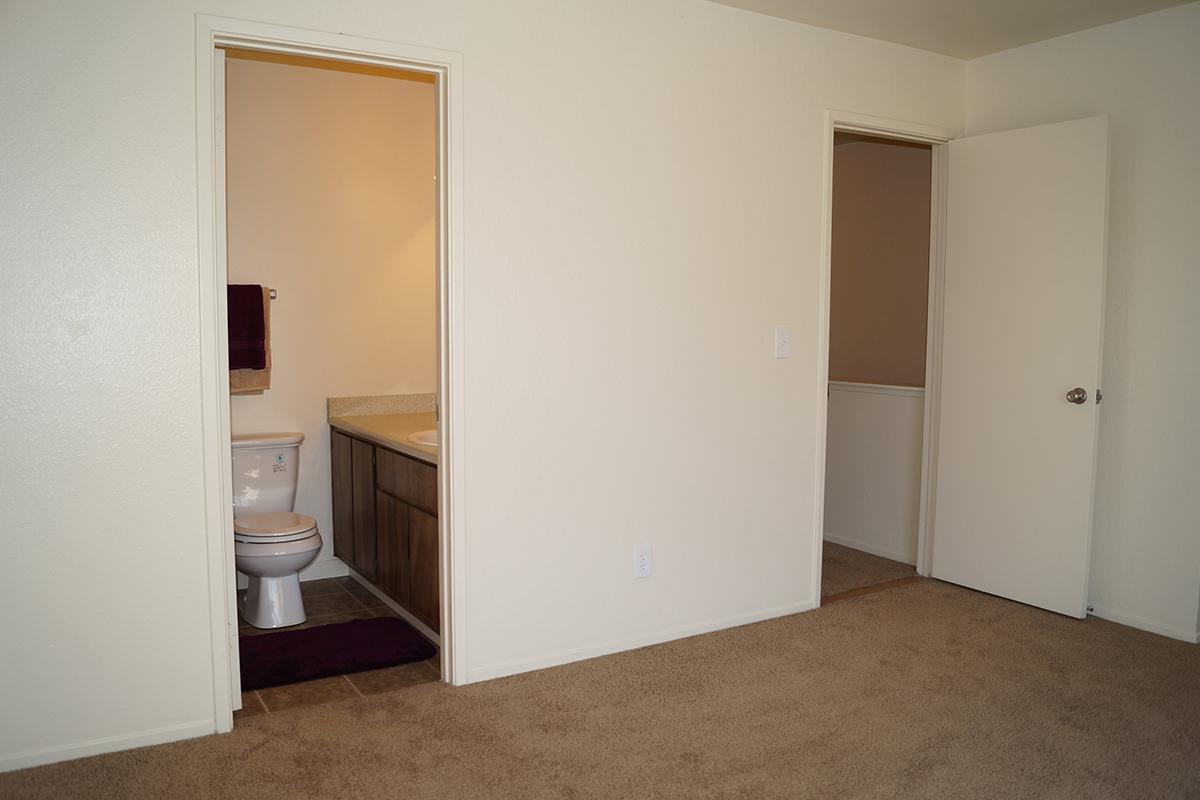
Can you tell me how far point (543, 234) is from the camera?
3.11 meters

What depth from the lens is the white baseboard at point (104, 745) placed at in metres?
2.46

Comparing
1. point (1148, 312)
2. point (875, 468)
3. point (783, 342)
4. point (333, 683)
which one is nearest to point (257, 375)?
point (333, 683)

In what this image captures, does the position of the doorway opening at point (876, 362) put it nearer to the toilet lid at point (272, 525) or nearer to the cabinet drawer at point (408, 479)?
the cabinet drawer at point (408, 479)

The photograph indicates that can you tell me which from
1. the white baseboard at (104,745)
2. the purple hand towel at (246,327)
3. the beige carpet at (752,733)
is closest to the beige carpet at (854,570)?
the beige carpet at (752,733)

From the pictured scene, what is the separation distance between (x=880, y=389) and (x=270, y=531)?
9.76 feet

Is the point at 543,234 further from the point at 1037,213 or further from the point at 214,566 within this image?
the point at 1037,213

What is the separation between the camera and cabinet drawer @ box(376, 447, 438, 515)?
11.1ft

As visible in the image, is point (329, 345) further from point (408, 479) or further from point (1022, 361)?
point (1022, 361)

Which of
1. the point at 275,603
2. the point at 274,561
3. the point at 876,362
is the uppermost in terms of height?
the point at 876,362

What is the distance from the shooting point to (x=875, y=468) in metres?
4.76

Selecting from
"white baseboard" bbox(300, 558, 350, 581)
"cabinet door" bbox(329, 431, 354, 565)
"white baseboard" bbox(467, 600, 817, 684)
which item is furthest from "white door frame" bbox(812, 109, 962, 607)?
"white baseboard" bbox(300, 558, 350, 581)

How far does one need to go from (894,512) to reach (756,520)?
130cm

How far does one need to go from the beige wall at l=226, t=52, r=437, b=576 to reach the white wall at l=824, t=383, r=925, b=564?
2.18m

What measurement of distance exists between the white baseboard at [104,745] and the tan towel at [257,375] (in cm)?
177
